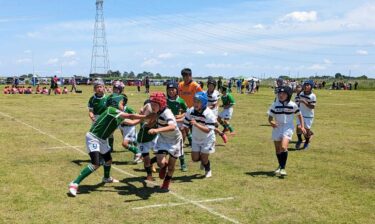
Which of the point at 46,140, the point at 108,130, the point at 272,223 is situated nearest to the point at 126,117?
the point at 108,130

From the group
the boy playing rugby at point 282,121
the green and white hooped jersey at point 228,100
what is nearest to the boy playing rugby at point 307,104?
the green and white hooped jersey at point 228,100

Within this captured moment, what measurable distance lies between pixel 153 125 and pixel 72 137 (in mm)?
7712

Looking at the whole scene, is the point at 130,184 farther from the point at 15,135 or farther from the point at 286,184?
the point at 15,135

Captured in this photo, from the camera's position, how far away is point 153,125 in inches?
340

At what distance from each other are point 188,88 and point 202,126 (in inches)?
96.7

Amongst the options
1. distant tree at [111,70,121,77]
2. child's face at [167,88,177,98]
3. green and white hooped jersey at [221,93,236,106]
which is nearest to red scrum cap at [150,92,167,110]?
child's face at [167,88,177,98]

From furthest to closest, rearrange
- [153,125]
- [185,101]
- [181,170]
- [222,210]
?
[185,101] → [181,170] → [153,125] → [222,210]

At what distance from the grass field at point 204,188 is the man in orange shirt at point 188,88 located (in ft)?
5.64

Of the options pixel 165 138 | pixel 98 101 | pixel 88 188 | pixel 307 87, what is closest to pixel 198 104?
pixel 165 138

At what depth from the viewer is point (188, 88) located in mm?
11109

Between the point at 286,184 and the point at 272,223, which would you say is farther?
the point at 286,184

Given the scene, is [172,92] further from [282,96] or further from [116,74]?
[116,74]

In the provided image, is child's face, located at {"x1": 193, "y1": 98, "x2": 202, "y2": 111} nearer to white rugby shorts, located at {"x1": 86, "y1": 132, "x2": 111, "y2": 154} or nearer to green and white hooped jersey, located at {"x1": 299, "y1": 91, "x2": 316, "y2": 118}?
white rugby shorts, located at {"x1": 86, "y1": 132, "x2": 111, "y2": 154}

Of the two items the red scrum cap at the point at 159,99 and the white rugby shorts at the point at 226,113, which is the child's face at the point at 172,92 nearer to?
the red scrum cap at the point at 159,99
